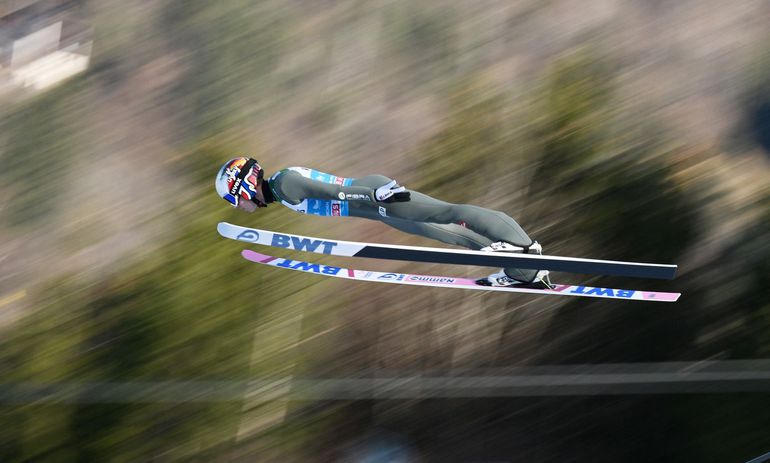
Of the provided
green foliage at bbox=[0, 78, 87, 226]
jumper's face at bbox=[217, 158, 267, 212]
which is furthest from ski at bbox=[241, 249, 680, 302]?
green foliage at bbox=[0, 78, 87, 226]

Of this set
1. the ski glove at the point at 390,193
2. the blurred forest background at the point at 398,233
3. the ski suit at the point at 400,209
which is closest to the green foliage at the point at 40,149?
the blurred forest background at the point at 398,233

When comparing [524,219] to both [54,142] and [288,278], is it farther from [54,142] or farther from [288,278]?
[54,142]

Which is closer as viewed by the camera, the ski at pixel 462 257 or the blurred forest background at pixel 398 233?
the ski at pixel 462 257

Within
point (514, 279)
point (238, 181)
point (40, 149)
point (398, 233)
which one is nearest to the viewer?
point (238, 181)

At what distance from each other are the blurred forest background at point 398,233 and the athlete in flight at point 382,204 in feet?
4.71

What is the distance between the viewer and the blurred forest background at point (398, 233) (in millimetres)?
9000

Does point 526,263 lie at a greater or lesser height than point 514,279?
greater

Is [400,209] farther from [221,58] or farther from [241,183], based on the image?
[221,58]

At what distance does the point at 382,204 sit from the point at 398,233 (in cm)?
198

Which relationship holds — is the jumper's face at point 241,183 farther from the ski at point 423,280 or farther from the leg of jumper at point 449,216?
the leg of jumper at point 449,216

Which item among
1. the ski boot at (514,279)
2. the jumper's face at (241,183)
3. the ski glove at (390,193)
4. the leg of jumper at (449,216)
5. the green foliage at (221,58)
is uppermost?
the green foliage at (221,58)

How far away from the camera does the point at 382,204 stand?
7383 mm

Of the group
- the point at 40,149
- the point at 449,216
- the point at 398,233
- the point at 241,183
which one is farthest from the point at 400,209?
the point at 40,149

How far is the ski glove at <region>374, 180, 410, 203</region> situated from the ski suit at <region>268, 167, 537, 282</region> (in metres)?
0.05
